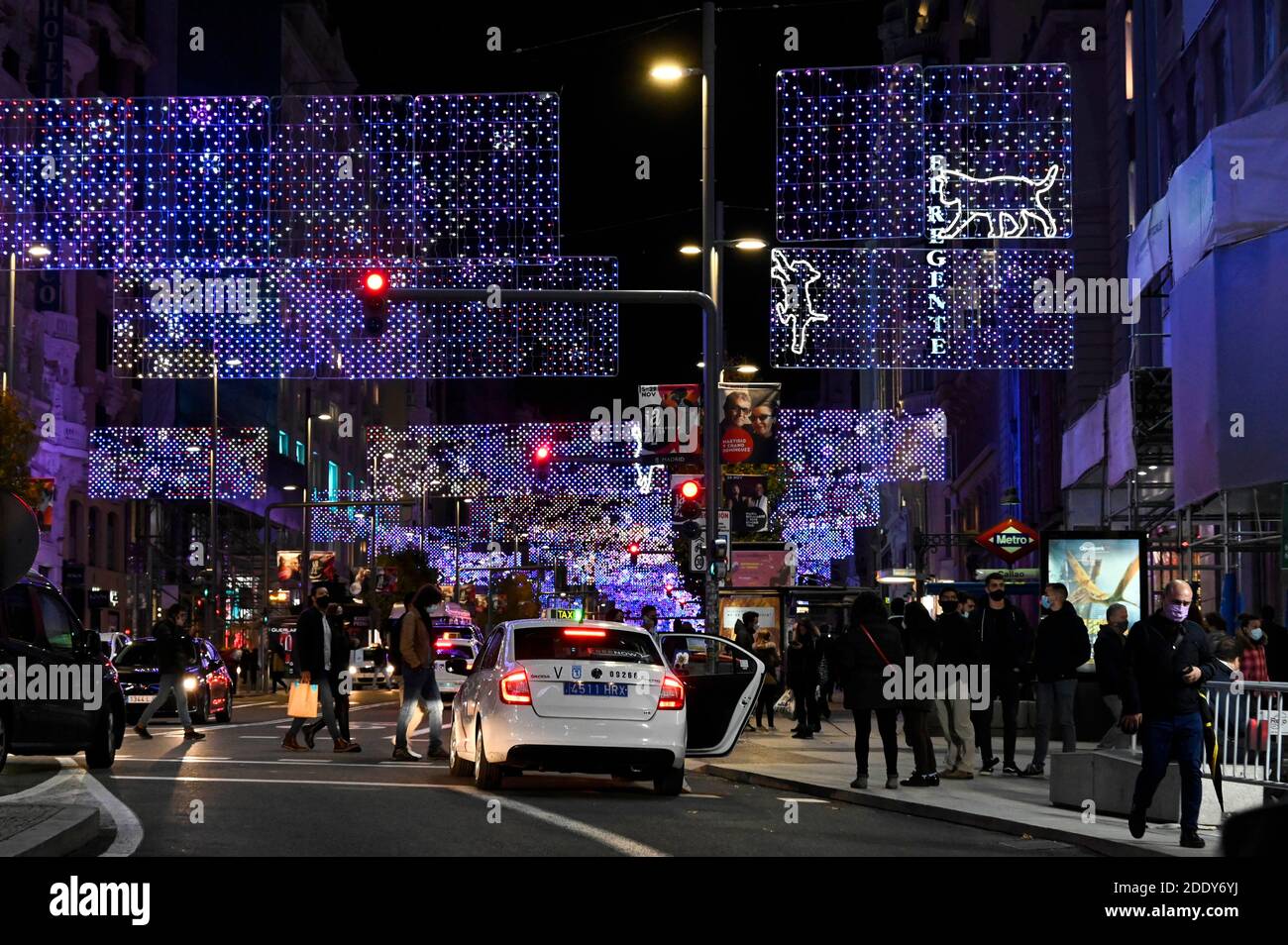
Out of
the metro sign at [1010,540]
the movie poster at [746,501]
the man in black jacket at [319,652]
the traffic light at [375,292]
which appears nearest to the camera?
the man in black jacket at [319,652]

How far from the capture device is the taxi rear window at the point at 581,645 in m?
17.3

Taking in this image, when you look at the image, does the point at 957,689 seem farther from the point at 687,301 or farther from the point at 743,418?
the point at 743,418

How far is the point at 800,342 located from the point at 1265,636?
9.03m

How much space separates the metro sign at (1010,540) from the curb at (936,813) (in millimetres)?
13824

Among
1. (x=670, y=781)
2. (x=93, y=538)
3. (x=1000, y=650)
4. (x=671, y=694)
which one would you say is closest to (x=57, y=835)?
(x=671, y=694)

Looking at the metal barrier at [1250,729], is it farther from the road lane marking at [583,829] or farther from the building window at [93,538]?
the building window at [93,538]

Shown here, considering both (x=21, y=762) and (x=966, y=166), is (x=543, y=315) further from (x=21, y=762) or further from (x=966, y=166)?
(x=21, y=762)

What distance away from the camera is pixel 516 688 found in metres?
16.8

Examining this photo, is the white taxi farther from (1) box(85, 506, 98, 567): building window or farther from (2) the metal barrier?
(1) box(85, 506, 98, 567): building window

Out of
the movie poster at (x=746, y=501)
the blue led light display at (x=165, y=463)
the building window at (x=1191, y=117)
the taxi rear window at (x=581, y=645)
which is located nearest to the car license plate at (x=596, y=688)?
the taxi rear window at (x=581, y=645)

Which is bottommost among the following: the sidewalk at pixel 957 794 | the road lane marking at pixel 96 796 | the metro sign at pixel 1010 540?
the sidewalk at pixel 957 794

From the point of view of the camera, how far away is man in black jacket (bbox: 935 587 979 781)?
19766 mm

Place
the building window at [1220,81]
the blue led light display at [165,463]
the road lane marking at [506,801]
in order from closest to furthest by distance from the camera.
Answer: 1. the road lane marking at [506,801]
2. the building window at [1220,81]
3. the blue led light display at [165,463]
